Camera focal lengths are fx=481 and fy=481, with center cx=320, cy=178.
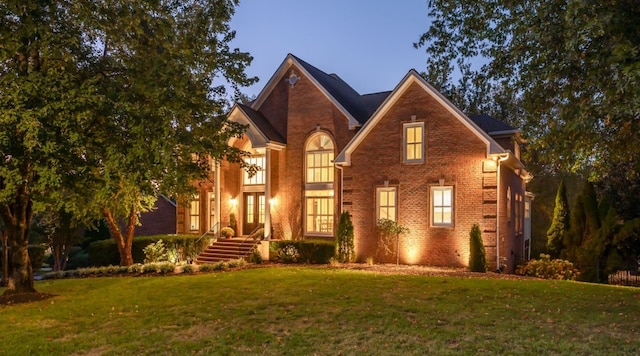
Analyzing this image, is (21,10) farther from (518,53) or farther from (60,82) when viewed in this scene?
(518,53)

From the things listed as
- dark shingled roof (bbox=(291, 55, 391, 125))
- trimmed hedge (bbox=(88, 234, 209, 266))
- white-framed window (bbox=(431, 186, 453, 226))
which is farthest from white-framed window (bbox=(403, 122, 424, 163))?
trimmed hedge (bbox=(88, 234, 209, 266))

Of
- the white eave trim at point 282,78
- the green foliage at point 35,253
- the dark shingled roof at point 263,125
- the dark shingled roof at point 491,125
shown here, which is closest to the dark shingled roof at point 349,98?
the white eave trim at point 282,78

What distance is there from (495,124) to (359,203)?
730 centimetres

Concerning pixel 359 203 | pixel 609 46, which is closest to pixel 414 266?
pixel 359 203

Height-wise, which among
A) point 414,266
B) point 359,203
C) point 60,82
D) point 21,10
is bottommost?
point 414,266

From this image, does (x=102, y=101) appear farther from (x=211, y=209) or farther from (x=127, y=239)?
Result: (x=211, y=209)

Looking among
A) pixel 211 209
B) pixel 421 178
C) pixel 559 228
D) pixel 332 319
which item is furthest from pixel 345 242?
pixel 559 228

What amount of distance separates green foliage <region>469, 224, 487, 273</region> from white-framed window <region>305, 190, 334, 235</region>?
689 cm

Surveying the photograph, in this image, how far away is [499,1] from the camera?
9.94 m

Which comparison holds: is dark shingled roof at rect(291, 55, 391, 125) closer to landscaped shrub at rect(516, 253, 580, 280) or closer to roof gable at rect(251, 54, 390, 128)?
roof gable at rect(251, 54, 390, 128)

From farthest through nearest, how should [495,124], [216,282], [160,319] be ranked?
Answer: [495,124]
[216,282]
[160,319]

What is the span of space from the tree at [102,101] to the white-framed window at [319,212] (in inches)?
394

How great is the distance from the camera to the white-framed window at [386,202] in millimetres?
19266

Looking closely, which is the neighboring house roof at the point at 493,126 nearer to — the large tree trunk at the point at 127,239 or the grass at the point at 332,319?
the grass at the point at 332,319
